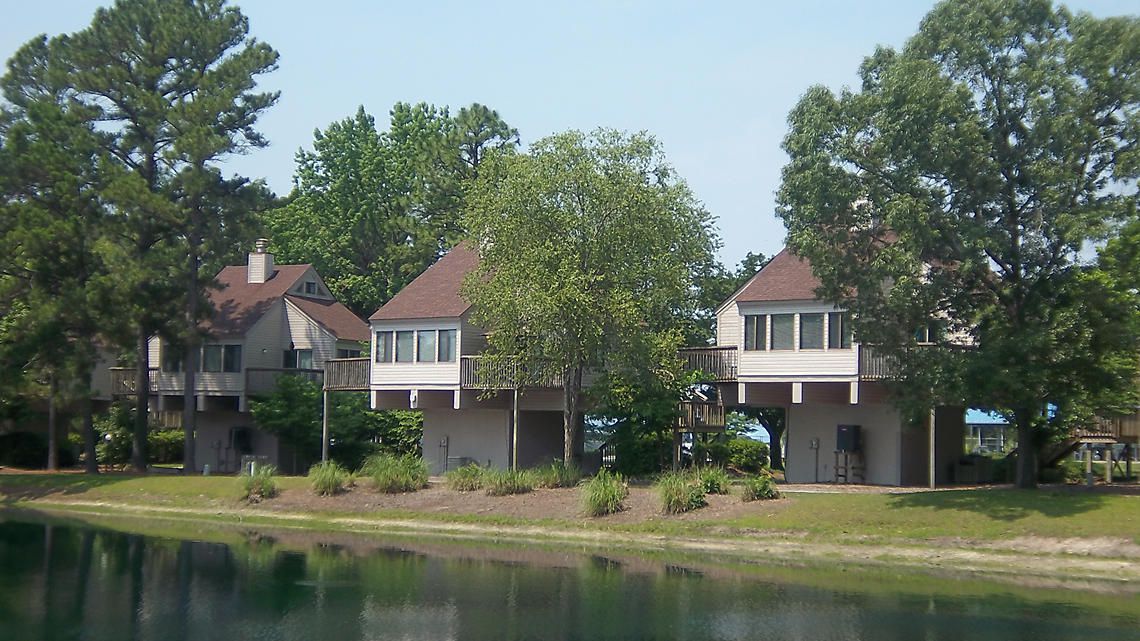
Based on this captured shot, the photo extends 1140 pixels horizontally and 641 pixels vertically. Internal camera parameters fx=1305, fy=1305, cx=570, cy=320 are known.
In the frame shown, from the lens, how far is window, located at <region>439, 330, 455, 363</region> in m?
50.2

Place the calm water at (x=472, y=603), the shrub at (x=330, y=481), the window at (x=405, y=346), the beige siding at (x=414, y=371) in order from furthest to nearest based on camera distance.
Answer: the window at (x=405, y=346)
the beige siding at (x=414, y=371)
the shrub at (x=330, y=481)
the calm water at (x=472, y=603)

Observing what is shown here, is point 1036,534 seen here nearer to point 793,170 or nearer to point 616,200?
point 793,170

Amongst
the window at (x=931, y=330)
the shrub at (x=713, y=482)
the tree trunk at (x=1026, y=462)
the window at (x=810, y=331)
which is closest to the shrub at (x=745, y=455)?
the window at (x=810, y=331)

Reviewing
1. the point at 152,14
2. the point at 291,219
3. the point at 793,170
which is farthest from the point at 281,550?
the point at 291,219

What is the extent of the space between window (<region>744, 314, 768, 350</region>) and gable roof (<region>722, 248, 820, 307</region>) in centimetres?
67

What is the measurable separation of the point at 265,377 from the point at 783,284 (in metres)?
24.5

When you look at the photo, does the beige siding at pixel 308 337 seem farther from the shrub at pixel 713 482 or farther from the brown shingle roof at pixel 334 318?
the shrub at pixel 713 482

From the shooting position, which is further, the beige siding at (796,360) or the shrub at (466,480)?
the beige siding at (796,360)

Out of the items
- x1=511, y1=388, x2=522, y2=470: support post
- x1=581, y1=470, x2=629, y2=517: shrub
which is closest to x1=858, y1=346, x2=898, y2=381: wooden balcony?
x1=581, y1=470, x2=629, y2=517: shrub

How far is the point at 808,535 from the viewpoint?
110 feet

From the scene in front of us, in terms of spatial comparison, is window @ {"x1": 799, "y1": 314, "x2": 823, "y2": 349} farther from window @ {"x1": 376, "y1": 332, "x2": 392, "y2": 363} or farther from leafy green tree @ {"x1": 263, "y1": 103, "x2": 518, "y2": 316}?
leafy green tree @ {"x1": 263, "y1": 103, "x2": 518, "y2": 316}

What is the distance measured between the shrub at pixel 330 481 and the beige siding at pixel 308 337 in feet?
51.0

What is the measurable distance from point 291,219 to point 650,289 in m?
42.4

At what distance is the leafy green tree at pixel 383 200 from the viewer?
7112 cm
